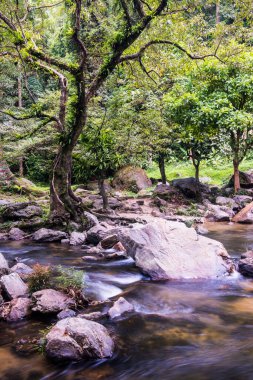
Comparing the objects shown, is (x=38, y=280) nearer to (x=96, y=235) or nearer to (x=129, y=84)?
(x=96, y=235)

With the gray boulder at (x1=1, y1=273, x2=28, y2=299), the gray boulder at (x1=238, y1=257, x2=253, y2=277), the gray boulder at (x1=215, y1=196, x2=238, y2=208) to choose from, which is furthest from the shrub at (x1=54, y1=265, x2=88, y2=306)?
the gray boulder at (x1=215, y1=196, x2=238, y2=208)

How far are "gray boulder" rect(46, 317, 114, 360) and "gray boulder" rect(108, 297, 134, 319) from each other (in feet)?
3.68

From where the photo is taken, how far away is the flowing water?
Result: 12.4ft

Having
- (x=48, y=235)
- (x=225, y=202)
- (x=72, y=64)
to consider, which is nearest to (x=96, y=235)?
(x=48, y=235)

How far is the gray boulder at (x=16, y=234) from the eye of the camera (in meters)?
11.6

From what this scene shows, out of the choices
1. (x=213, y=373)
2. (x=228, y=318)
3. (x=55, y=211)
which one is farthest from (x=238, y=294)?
(x=55, y=211)

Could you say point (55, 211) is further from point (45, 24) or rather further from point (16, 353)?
point (16, 353)

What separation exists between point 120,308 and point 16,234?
725 centimetres

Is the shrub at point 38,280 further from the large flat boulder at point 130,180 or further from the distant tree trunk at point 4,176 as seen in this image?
the large flat boulder at point 130,180

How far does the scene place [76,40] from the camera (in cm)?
1124

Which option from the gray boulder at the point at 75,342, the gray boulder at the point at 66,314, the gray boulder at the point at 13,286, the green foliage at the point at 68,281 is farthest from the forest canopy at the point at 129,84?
the gray boulder at the point at 75,342

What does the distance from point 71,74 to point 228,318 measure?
30.7 ft

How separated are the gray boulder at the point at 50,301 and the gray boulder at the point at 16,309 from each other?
14 centimetres

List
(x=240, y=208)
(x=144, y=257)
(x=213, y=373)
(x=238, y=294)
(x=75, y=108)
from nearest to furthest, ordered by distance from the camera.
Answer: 1. (x=213, y=373)
2. (x=238, y=294)
3. (x=144, y=257)
4. (x=75, y=108)
5. (x=240, y=208)
